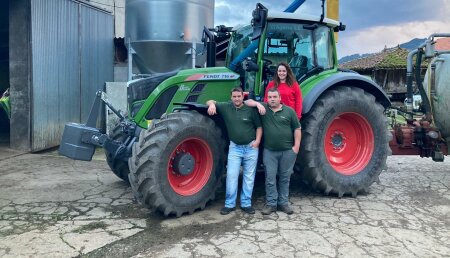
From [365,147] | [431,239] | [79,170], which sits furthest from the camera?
[79,170]

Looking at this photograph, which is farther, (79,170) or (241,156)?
(79,170)

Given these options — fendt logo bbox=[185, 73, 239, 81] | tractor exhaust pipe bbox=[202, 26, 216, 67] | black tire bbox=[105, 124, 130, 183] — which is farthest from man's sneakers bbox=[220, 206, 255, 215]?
tractor exhaust pipe bbox=[202, 26, 216, 67]

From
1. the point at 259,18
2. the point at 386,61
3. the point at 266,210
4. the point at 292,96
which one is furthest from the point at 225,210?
the point at 386,61

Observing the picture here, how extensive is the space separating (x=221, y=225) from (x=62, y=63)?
6993mm

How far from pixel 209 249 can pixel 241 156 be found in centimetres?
129

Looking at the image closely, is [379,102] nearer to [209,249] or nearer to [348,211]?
[348,211]

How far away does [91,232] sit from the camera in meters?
4.11

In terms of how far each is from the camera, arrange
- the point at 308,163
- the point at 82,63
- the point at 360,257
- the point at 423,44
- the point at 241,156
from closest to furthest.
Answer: the point at 360,257, the point at 241,156, the point at 308,163, the point at 423,44, the point at 82,63

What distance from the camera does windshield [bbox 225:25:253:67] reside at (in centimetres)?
564

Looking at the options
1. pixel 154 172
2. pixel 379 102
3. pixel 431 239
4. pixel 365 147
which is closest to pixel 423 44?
pixel 379 102

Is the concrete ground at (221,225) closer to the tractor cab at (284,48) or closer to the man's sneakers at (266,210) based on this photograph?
the man's sneakers at (266,210)

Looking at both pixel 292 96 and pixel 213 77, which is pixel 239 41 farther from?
pixel 292 96

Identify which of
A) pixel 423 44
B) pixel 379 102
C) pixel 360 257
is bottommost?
pixel 360 257

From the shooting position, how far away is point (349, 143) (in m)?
5.66
